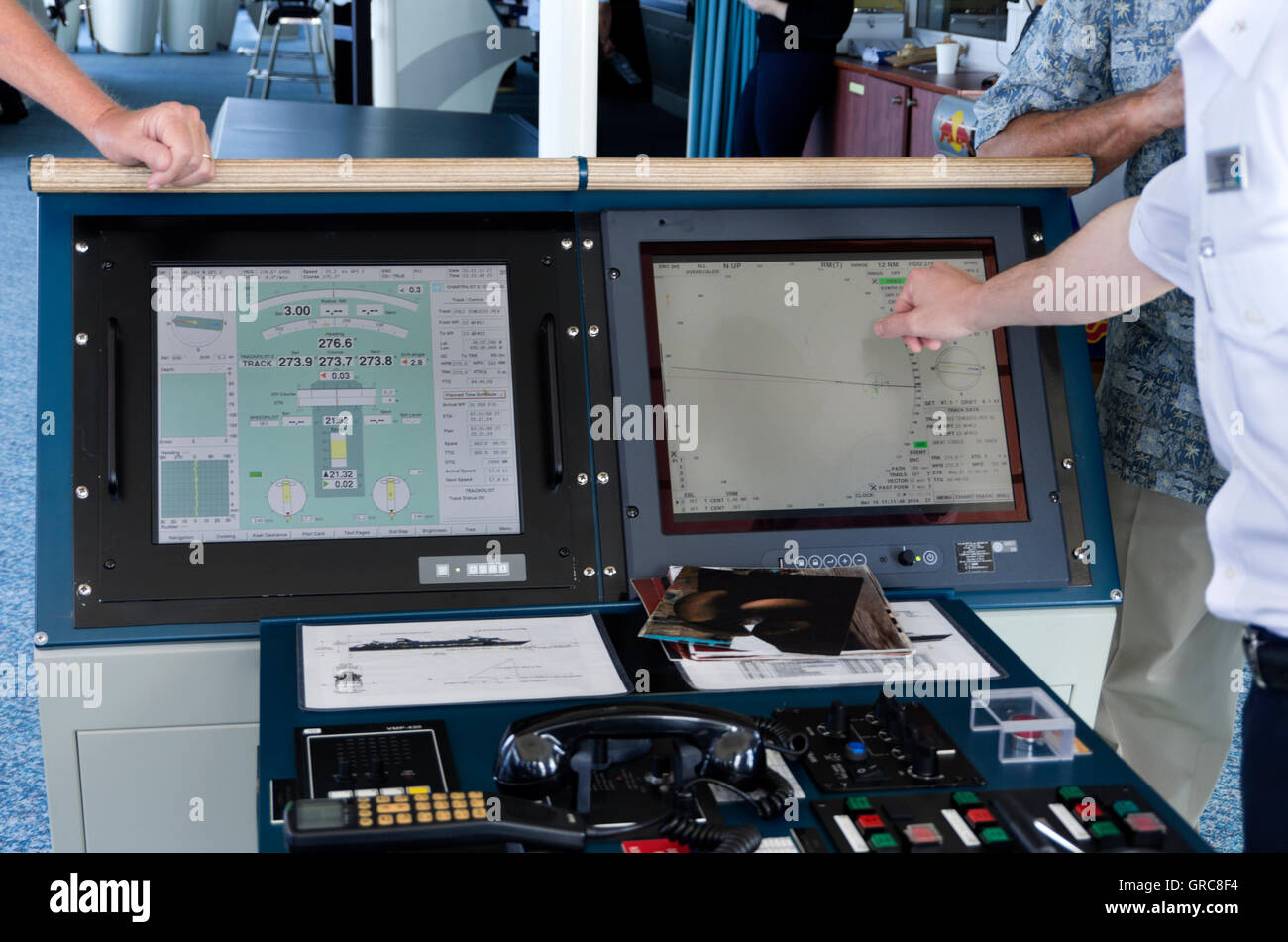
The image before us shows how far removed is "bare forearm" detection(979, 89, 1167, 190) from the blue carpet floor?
43.5 inches

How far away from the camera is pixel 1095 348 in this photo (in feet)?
7.03

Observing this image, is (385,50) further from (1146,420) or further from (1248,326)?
(1248,326)

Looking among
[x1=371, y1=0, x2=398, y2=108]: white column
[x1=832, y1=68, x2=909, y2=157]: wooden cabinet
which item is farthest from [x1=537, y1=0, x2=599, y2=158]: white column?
[x1=832, y1=68, x2=909, y2=157]: wooden cabinet

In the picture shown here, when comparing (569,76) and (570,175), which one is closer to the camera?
(570,175)

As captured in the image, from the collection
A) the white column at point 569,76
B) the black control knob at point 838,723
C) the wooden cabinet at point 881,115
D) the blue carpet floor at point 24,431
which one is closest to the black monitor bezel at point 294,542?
the black control knob at point 838,723

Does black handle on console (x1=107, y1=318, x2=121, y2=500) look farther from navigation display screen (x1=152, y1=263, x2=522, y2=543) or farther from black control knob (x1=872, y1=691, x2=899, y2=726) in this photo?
black control knob (x1=872, y1=691, x2=899, y2=726)

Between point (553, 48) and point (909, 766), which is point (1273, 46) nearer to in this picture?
point (909, 766)

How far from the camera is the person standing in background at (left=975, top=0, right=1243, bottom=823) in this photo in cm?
162

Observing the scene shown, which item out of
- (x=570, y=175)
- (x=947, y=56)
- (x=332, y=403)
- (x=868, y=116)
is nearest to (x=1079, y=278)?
(x=570, y=175)

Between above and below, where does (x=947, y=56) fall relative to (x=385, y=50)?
above

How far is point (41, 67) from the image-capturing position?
4.47 feet

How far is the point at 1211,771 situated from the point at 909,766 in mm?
990

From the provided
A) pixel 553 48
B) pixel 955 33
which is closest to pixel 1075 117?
pixel 553 48

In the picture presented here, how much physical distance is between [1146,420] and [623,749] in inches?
38.9
